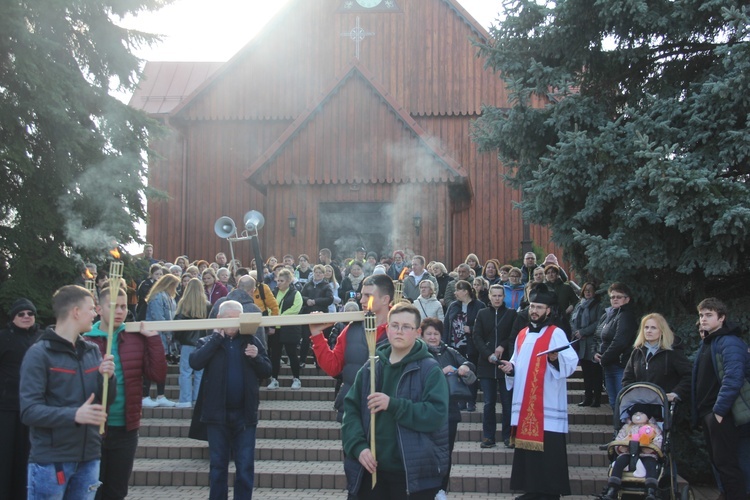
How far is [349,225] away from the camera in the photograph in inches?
883

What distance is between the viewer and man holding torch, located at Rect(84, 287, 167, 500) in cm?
677

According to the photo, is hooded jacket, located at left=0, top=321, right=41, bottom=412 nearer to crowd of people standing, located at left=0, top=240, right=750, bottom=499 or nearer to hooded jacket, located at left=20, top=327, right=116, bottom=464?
crowd of people standing, located at left=0, top=240, right=750, bottom=499

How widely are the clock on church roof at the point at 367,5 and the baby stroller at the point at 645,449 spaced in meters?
20.7

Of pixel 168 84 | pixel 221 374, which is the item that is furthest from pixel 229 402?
pixel 168 84

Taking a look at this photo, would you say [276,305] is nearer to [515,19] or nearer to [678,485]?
[515,19]

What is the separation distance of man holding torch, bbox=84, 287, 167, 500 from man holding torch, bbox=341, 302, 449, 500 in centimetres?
208

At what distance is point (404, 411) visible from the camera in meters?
5.28

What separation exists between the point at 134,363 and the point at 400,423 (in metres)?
2.74

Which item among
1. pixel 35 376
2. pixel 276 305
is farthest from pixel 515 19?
pixel 35 376

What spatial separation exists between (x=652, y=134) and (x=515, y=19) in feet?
8.15

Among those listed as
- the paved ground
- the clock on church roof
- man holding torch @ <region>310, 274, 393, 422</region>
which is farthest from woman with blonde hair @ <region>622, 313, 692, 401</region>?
the clock on church roof

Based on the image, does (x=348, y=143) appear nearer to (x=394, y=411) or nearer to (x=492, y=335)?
(x=492, y=335)

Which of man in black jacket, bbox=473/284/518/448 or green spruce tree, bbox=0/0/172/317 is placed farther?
green spruce tree, bbox=0/0/172/317

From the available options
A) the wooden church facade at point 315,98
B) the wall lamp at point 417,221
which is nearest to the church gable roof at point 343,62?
the wooden church facade at point 315,98
